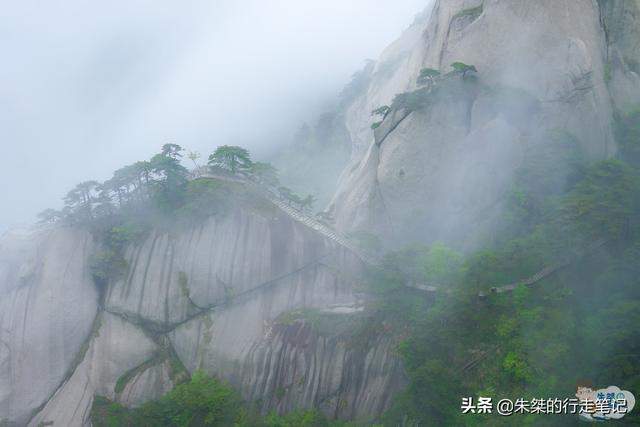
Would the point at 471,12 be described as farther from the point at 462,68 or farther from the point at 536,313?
the point at 536,313

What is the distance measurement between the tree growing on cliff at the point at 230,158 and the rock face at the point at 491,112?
9200 mm

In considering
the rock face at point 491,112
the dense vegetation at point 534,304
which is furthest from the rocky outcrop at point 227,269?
the rock face at point 491,112

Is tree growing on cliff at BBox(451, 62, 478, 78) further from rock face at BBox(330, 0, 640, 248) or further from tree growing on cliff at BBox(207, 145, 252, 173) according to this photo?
tree growing on cliff at BBox(207, 145, 252, 173)

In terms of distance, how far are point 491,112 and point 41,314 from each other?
34.2 meters

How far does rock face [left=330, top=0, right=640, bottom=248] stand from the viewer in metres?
30.6

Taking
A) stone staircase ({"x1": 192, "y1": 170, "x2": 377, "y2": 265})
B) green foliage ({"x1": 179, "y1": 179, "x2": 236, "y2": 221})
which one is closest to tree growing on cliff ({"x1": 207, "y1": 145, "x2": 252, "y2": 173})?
stone staircase ({"x1": 192, "y1": 170, "x2": 377, "y2": 265})

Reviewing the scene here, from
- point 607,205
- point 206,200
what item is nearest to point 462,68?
point 607,205

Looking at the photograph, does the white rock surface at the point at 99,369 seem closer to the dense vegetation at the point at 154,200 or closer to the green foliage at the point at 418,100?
the dense vegetation at the point at 154,200

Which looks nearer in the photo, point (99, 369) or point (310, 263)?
point (99, 369)

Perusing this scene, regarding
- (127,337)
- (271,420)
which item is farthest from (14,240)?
(271,420)

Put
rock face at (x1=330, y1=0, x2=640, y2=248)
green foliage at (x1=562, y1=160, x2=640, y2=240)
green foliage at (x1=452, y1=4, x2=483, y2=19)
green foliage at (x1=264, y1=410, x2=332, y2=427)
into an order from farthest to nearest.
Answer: green foliage at (x1=452, y1=4, x2=483, y2=19), rock face at (x1=330, y1=0, x2=640, y2=248), green foliage at (x1=264, y1=410, x2=332, y2=427), green foliage at (x1=562, y1=160, x2=640, y2=240)

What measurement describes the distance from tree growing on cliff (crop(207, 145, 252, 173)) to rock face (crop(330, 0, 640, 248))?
30.2ft

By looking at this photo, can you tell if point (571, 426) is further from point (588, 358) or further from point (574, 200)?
point (574, 200)

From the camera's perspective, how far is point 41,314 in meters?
31.3
